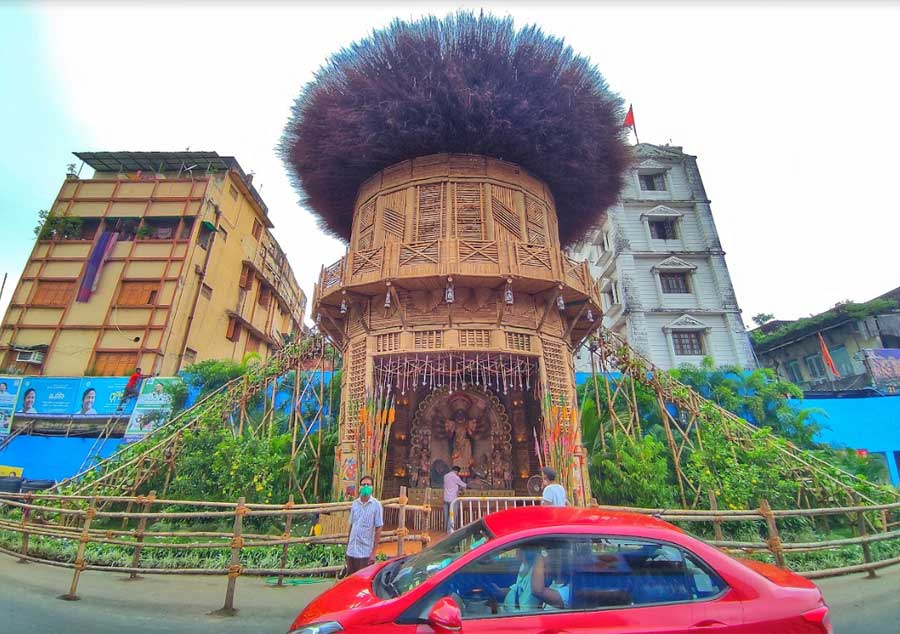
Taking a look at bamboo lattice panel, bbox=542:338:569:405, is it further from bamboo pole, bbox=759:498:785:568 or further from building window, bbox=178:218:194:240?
building window, bbox=178:218:194:240

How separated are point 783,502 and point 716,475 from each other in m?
1.40

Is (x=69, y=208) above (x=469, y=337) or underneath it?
above

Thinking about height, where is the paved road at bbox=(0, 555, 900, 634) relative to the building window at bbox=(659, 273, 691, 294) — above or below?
below

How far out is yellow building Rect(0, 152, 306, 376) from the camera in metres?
20.0

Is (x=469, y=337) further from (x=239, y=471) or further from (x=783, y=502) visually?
(x=783, y=502)

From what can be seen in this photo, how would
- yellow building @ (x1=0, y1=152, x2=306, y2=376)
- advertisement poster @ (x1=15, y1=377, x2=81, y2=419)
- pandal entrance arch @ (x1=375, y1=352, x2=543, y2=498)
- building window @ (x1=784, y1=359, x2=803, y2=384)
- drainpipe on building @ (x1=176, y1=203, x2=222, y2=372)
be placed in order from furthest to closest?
building window @ (x1=784, y1=359, x2=803, y2=384) → drainpipe on building @ (x1=176, y1=203, x2=222, y2=372) → yellow building @ (x1=0, y1=152, x2=306, y2=376) → advertisement poster @ (x1=15, y1=377, x2=81, y2=419) → pandal entrance arch @ (x1=375, y1=352, x2=543, y2=498)

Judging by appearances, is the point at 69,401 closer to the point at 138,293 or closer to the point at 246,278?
the point at 138,293

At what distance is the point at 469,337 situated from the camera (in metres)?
9.85

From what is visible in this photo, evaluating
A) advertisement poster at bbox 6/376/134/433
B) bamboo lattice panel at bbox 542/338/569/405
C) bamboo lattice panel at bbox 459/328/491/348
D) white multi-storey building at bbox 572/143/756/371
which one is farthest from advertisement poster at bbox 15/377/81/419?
white multi-storey building at bbox 572/143/756/371

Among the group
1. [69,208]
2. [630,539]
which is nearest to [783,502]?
[630,539]

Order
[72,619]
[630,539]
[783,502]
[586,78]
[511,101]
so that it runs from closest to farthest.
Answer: [630,539], [72,619], [783,502], [511,101], [586,78]

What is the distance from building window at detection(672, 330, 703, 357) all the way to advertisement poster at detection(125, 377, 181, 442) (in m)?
24.2

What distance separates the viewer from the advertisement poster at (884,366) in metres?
18.3

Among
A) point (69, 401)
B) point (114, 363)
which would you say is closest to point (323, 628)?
point (69, 401)
